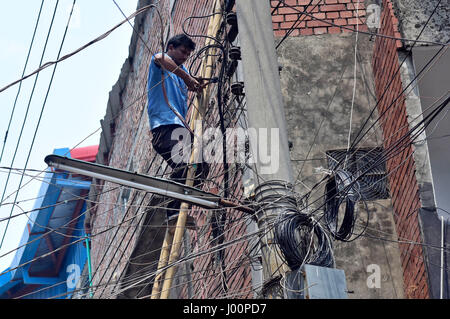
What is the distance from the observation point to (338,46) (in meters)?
8.45

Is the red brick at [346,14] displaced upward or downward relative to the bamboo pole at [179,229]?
upward

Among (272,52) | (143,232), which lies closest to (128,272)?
(143,232)

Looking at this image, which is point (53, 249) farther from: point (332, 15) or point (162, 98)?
point (332, 15)

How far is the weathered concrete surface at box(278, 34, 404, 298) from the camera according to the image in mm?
7309

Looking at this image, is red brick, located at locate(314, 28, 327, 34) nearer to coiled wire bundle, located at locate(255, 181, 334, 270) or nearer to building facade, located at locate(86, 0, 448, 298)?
building facade, located at locate(86, 0, 448, 298)

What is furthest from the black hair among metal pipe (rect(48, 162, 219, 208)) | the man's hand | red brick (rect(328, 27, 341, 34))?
metal pipe (rect(48, 162, 219, 208))

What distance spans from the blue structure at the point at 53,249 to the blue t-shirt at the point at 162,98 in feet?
33.5

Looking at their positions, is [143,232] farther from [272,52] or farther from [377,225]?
[272,52]

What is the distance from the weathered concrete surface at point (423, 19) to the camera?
741 centimetres

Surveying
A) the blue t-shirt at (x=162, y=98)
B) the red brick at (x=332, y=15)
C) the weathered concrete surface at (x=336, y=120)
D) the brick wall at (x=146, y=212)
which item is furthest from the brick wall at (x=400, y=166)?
the blue t-shirt at (x=162, y=98)

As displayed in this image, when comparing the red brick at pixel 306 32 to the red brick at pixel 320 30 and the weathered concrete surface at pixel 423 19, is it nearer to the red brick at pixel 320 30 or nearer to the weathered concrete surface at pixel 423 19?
the red brick at pixel 320 30

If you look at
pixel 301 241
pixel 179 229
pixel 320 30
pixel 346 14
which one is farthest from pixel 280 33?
pixel 301 241

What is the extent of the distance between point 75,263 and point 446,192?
15.5 meters
